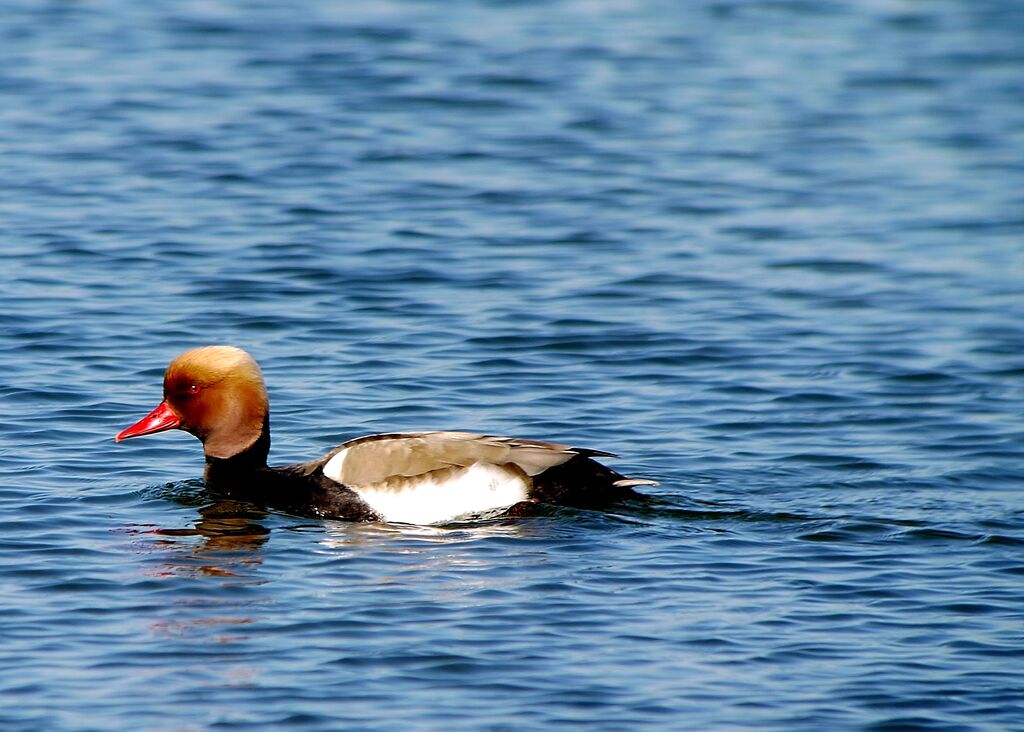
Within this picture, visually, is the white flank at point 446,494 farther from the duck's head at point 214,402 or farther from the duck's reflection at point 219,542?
the duck's head at point 214,402

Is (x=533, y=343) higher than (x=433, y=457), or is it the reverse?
(x=433, y=457)

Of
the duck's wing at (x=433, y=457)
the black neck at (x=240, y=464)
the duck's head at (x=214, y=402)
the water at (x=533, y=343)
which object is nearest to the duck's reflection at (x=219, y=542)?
the water at (x=533, y=343)

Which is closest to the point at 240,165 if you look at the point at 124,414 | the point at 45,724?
the point at 124,414

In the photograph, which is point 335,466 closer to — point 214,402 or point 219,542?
point 219,542

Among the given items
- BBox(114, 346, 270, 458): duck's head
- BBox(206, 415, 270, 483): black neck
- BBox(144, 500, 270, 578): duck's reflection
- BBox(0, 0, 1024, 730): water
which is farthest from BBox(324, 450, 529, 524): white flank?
BBox(114, 346, 270, 458): duck's head

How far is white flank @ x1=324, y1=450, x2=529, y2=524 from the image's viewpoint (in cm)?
911

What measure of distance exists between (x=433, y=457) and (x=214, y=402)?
1336 millimetres

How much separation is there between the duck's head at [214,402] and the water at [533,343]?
1.13 feet

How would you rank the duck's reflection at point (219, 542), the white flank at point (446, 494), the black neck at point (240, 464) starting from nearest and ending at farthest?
the duck's reflection at point (219, 542), the white flank at point (446, 494), the black neck at point (240, 464)

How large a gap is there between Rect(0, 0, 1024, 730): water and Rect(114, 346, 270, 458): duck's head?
0.35m

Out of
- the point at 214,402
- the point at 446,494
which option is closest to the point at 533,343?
the point at 214,402

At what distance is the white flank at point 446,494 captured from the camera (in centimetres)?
911

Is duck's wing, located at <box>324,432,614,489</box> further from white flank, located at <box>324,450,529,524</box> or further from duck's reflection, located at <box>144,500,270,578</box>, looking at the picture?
duck's reflection, located at <box>144,500,270,578</box>

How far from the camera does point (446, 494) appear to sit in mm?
9125
